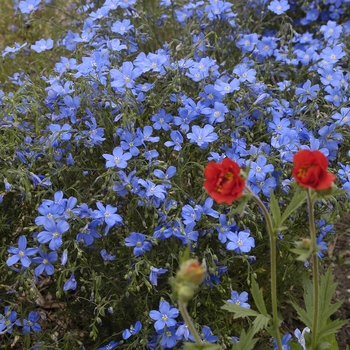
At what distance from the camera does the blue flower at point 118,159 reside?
2.67 m

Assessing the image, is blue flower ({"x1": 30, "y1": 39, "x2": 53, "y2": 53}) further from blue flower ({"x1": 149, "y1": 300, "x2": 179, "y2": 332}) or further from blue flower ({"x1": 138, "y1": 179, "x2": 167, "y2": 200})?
blue flower ({"x1": 149, "y1": 300, "x2": 179, "y2": 332})

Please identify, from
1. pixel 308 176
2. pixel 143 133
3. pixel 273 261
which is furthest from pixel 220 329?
pixel 308 176

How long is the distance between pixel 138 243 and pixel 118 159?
0.42 metres

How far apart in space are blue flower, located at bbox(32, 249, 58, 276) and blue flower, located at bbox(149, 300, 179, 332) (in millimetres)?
521

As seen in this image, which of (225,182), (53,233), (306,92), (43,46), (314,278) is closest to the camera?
(225,182)

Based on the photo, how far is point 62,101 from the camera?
3096mm

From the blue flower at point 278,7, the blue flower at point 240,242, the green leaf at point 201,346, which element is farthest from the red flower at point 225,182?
the blue flower at point 278,7

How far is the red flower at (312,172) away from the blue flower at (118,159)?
111 cm

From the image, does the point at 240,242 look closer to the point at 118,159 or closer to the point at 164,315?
the point at 164,315

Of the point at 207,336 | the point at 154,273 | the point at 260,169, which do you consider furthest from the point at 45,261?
the point at 260,169

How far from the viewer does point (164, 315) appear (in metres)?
2.59

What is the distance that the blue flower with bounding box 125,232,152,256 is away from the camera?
261 cm

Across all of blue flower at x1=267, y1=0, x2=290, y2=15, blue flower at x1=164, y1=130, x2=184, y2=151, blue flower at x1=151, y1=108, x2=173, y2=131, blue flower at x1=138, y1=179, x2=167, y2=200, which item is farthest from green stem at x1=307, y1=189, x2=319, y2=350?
blue flower at x1=267, y1=0, x2=290, y2=15

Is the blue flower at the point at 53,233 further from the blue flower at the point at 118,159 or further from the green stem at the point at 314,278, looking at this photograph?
the green stem at the point at 314,278
